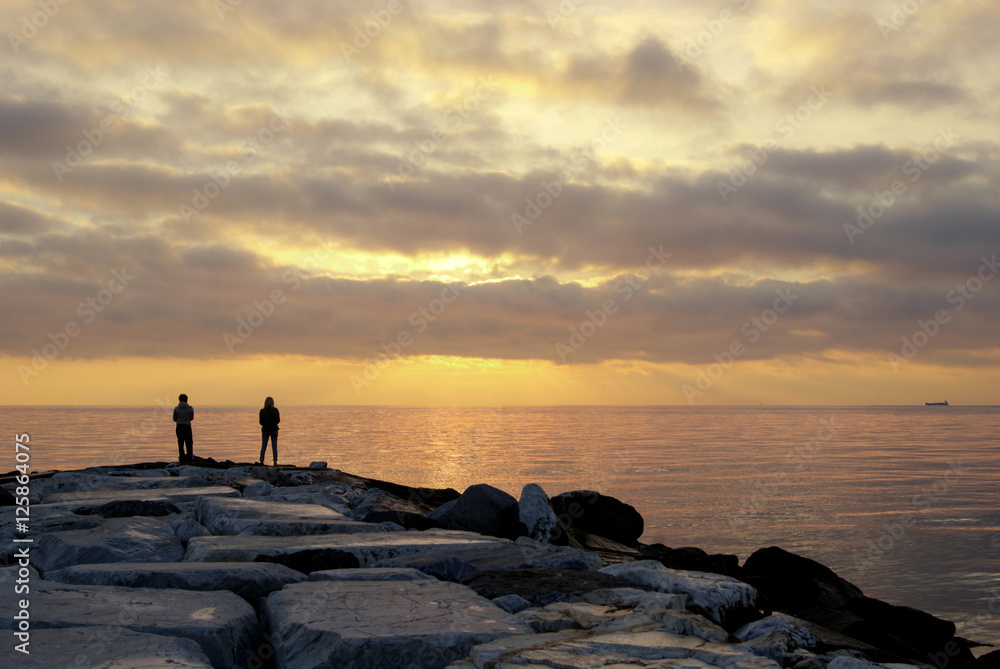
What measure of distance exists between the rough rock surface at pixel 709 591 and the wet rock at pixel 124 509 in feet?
17.1

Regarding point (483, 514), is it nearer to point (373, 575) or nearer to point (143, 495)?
point (373, 575)

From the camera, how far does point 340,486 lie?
11.6 meters

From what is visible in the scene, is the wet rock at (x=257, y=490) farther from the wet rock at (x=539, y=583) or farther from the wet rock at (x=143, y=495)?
the wet rock at (x=539, y=583)

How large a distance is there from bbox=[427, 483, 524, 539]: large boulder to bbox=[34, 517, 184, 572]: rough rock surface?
2903 millimetres

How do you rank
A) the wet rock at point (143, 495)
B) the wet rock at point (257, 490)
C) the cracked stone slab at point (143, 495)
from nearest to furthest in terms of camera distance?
the wet rock at point (143, 495)
the cracked stone slab at point (143, 495)
the wet rock at point (257, 490)

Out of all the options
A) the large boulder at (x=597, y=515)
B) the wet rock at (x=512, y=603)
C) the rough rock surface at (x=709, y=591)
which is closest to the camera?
the wet rock at (x=512, y=603)

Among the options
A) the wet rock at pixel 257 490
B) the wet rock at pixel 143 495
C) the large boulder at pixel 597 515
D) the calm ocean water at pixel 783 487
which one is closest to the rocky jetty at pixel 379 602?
the wet rock at pixel 143 495

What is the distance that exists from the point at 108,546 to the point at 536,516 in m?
4.45

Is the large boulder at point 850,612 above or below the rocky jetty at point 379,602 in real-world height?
below

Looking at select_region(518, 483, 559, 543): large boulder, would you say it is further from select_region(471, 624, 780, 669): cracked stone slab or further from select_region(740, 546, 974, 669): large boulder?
select_region(471, 624, 780, 669): cracked stone slab

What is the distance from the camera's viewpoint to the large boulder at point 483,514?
810 cm

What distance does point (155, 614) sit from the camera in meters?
3.81

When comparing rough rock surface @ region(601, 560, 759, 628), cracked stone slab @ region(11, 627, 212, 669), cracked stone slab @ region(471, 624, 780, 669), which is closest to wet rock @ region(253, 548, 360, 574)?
cracked stone slab @ region(11, 627, 212, 669)

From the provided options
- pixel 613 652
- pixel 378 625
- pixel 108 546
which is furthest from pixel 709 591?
pixel 108 546
